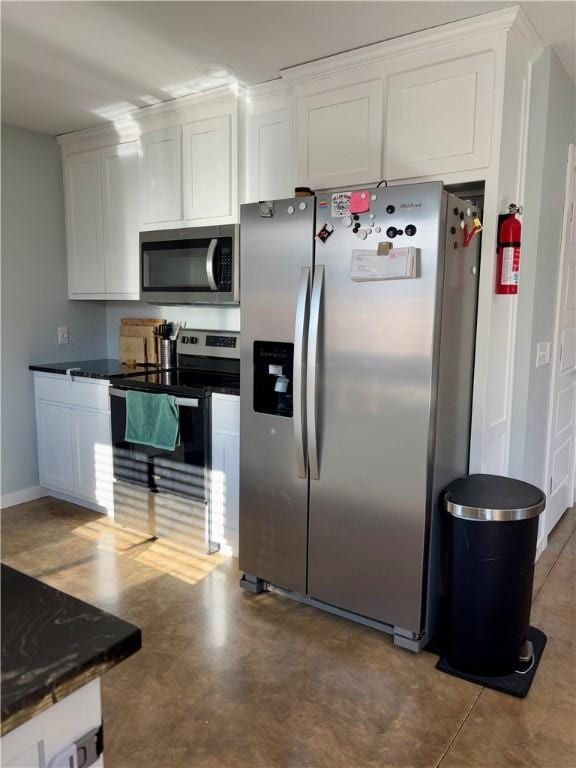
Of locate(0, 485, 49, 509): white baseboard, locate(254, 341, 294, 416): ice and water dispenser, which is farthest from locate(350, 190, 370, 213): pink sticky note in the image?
locate(0, 485, 49, 509): white baseboard

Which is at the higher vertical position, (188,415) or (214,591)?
(188,415)

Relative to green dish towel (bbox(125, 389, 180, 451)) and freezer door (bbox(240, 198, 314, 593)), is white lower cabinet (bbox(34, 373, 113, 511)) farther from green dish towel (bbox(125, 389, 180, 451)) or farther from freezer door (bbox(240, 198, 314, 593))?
freezer door (bbox(240, 198, 314, 593))

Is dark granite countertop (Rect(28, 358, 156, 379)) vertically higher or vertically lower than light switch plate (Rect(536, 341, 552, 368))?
lower

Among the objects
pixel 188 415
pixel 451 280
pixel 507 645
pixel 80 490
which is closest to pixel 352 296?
pixel 451 280

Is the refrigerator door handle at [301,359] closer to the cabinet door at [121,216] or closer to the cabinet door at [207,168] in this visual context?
the cabinet door at [207,168]

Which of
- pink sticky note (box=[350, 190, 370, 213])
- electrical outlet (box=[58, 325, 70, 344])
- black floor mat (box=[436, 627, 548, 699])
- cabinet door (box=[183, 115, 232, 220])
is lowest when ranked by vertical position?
black floor mat (box=[436, 627, 548, 699])

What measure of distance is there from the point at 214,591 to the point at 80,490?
1.47m

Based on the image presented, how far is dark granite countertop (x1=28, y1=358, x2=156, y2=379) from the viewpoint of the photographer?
3.56 meters

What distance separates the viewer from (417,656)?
2.28 m

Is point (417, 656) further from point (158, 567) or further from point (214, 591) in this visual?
point (158, 567)

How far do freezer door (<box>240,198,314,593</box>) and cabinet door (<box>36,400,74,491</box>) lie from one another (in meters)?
1.68

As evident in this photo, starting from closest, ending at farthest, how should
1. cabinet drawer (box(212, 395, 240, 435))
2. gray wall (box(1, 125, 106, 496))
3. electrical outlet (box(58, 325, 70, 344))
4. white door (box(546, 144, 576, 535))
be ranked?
cabinet drawer (box(212, 395, 240, 435)), white door (box(546, 144, 576, 535)), gray wall (box(1, 125, 106, 496)), electrical outlet (box(58, 325, 70, 344))

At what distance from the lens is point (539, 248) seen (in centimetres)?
277

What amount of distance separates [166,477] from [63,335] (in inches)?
65.0
